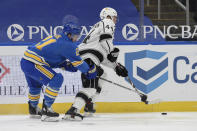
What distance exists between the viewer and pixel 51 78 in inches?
178

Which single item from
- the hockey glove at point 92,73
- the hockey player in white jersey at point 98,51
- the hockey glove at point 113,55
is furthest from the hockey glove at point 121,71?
the hockey glove at point 92,73

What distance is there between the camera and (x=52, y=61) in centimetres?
452

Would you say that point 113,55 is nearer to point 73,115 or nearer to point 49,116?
point 73,115

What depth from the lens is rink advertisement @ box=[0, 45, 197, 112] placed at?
17.8ft

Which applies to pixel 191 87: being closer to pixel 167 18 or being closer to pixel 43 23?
pixel 167 18

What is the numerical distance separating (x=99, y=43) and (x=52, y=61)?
59 cm

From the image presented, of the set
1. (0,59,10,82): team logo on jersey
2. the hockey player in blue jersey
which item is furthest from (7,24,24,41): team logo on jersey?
the hockey player in blue jersey

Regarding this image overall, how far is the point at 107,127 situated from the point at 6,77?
64.6 inches

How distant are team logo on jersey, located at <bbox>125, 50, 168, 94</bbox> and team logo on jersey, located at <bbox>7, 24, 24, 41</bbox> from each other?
1227 mm

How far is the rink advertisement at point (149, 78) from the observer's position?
5.43 meters

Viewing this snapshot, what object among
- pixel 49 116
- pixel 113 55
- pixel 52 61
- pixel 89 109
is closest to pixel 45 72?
pixel 52 61

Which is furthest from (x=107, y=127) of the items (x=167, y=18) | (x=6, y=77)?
(x=167, y=18)

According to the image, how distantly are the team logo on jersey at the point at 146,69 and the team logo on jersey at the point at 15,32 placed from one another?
123 cm

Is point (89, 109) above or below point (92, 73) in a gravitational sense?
below
